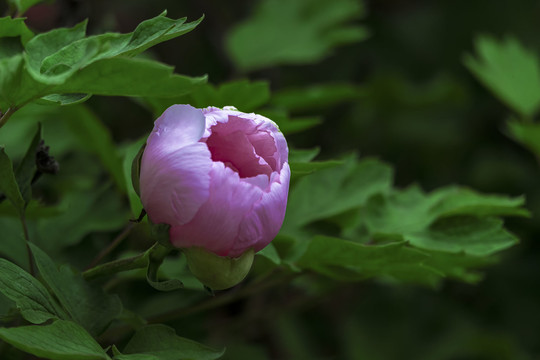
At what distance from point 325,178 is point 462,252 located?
0.20 m

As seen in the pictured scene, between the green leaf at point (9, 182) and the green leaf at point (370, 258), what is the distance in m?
0.25

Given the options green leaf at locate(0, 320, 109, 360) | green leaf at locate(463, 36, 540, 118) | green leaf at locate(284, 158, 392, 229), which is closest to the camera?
green leaf at locate(0, 320, 109, 360)

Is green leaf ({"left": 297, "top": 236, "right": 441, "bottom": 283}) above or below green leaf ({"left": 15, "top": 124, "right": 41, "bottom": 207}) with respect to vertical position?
below

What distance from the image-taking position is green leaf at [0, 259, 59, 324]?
436mm

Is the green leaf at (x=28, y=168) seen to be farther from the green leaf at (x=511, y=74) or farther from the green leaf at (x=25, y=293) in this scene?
the green leaf at (x=511, y=74)

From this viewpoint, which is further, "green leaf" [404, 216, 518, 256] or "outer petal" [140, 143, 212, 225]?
"green leaf" [404, 216, 518, 256]

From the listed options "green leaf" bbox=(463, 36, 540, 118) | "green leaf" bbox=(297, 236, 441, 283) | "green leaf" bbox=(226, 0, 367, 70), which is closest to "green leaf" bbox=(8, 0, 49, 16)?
"green leaf" bbox=(297, 236, 441, 283)

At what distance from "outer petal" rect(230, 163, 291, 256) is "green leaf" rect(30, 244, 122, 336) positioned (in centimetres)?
13

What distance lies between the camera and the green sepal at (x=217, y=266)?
17.3 inches

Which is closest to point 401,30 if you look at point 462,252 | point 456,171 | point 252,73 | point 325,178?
point 456,171

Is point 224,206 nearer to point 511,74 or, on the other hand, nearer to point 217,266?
point 217,266

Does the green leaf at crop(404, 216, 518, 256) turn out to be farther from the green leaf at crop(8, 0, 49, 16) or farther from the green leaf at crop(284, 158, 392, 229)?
the green leaf at crop(8, 0, 49, 16)

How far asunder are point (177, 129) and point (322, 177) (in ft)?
1.13

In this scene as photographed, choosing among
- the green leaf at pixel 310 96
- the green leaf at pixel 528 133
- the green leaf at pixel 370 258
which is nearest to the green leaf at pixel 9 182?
the green leaf at pixel 370 258
